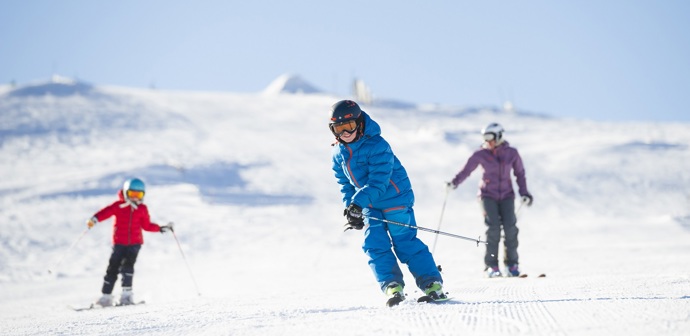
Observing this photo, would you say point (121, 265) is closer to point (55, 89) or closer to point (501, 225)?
point (501, 225)

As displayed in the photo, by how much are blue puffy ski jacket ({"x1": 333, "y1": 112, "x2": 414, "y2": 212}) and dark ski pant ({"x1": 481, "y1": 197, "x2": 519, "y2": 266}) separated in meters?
3.07

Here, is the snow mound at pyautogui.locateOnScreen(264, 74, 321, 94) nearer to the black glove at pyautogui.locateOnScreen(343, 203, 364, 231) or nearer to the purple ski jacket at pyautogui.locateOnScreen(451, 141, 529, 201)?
the purple ski jacket at pyautogui.locateOnScreen(451, 141, 529, 201)

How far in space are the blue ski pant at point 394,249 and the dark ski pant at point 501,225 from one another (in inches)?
122

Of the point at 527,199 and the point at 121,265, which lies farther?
the point at 527,199

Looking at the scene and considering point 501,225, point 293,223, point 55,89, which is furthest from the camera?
point 55,89

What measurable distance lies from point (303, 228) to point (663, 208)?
1160 cm

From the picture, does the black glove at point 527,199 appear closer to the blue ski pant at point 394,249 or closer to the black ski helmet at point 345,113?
the blue ski pant at point 394,249

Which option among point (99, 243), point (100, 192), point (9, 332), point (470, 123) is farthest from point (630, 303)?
point (470, 123)

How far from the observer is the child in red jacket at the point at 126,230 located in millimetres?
7059

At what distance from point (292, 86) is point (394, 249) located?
52.7 metres

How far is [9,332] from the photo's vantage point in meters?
4.14

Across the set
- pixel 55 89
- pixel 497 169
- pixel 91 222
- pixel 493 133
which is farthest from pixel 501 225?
pixel 55 89

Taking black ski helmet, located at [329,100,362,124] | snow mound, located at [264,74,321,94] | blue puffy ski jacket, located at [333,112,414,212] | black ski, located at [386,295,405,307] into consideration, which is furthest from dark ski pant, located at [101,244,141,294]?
snow mound, located at [264,74,321,94]

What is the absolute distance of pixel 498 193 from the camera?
→ 7.42m
